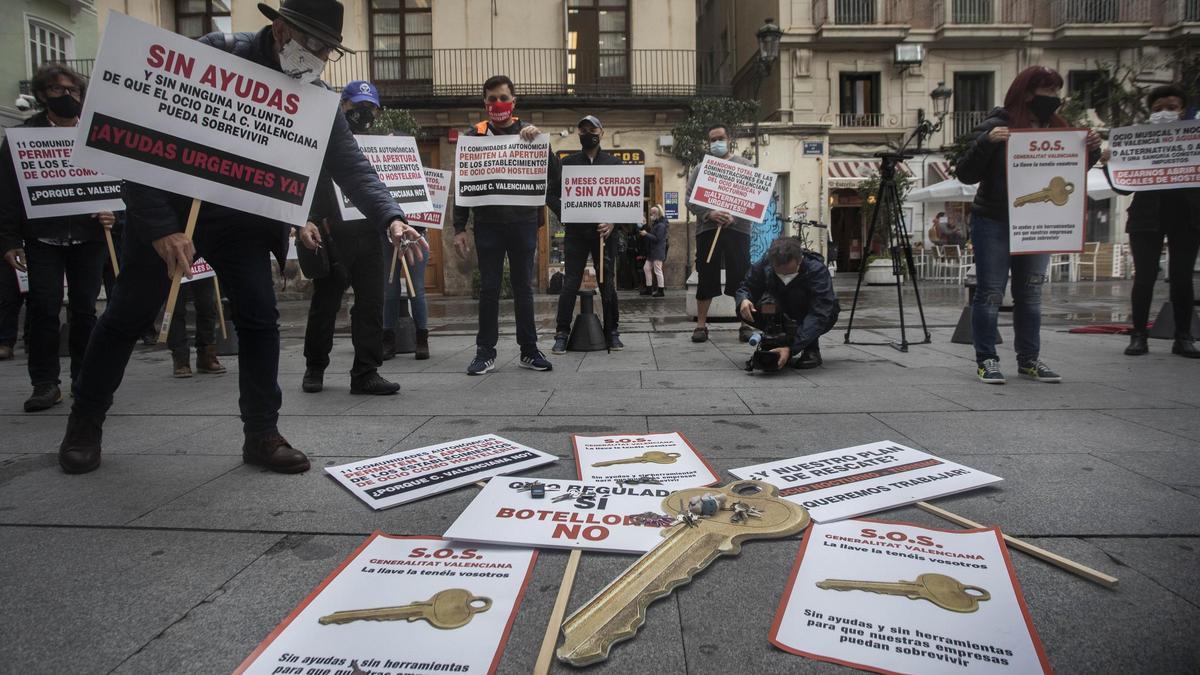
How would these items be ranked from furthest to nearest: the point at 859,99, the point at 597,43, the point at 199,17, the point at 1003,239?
1. the point at 859,99
2. the point at 597,43
3. the point at 199,17
4. the point at 1003,239

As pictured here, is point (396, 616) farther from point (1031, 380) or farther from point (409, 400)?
point (1031, 380)

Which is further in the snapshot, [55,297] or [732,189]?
[732,189]

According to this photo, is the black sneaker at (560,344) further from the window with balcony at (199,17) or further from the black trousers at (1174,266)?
the window with balcony at (199,17)

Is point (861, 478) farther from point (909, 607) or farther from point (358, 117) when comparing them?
point (358, 117)

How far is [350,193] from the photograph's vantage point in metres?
2.97

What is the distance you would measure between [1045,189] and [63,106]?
5.80 meters

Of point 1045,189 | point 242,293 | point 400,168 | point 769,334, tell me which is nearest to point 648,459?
point 242,293

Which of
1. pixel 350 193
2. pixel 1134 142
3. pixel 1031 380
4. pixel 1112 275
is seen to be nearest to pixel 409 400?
pixel 350 193

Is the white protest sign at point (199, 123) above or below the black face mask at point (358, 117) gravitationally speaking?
below

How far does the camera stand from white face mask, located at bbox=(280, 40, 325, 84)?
2535 mm

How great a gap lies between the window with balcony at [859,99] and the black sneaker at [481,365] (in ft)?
70.5

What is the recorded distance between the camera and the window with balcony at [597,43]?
16.1 metres

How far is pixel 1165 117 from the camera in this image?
17.1 feet

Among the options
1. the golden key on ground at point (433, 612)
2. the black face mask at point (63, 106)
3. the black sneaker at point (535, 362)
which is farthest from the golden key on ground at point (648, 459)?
the black face mask at point (63, 106)
